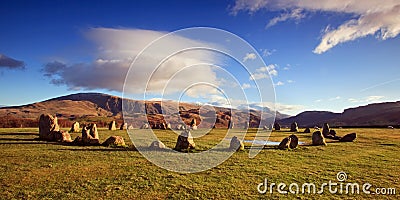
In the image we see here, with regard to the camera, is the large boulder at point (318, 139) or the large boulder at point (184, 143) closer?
the large boulder at point (184, 143)

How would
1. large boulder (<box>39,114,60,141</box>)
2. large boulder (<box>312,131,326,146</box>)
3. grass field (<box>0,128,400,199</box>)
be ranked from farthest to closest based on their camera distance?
large boulder (<box>312,131,326,146</box>)
large boulder (<box>39,114,60,141</box>)
grass field (<box>0,128,400,199</box>)

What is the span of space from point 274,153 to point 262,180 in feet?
33.2

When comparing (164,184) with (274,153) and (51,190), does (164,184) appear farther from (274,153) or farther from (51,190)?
(274,153)

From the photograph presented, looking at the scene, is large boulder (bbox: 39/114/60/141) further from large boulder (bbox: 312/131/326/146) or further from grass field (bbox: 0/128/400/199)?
large boulder (bbox: 312/131/326/146)

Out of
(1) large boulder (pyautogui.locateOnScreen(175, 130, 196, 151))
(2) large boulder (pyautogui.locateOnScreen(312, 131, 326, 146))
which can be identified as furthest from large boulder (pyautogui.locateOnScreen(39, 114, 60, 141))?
(2) large boulder (pyautogui.locateOnScreen(312, 131, 326, 146))

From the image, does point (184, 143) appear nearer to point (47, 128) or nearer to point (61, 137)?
point (61, 137)

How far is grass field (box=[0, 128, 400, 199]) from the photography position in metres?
12.6

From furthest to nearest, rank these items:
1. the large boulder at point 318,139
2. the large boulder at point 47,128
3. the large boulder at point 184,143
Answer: the large boulder at point 318,139 → the large boulder at point 47,128 → the large boulder at point 184,143

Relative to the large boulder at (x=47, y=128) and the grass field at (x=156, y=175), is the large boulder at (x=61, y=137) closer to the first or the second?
the large boulder at (x=47, y=128)

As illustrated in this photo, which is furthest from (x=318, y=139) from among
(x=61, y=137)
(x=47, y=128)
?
(x=47, y=128)

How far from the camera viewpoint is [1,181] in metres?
13.8

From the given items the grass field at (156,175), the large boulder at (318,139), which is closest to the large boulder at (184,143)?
the grass field at (156,175)

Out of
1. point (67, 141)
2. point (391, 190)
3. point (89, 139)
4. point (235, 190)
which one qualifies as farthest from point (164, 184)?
point (67, 141)

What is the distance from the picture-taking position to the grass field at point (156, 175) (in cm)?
1262
